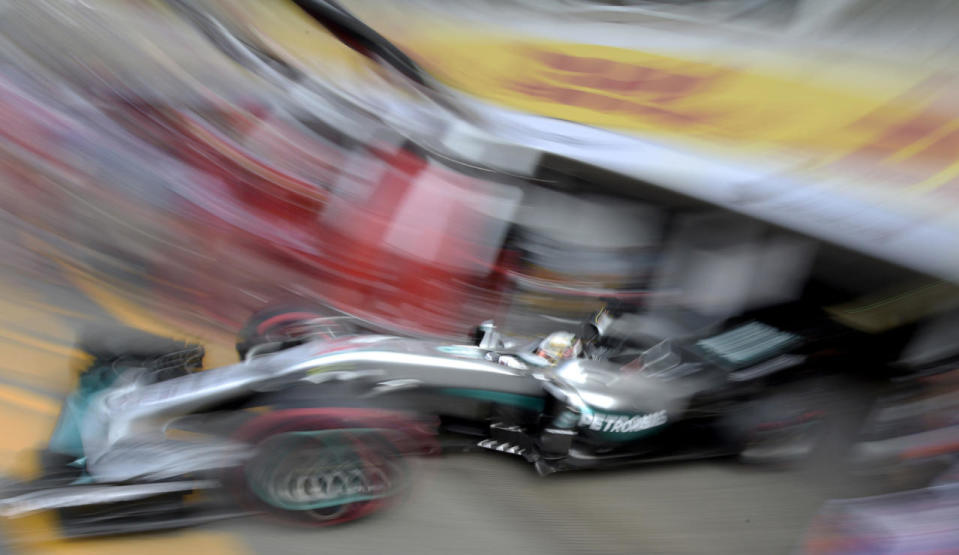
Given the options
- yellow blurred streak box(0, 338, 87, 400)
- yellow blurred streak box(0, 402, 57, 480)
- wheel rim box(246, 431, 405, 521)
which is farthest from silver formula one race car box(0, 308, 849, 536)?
yellow blurred streak box(0, 338, 87, 400)

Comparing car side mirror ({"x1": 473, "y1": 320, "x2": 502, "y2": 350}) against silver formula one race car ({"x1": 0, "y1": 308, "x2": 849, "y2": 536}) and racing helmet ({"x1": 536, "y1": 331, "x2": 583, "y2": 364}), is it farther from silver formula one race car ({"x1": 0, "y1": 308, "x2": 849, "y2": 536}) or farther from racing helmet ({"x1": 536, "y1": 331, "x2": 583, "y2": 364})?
racing helmet ({"x1": 536, "y1": 331, "x2": 583, "y2": 364})

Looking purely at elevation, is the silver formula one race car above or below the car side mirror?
below

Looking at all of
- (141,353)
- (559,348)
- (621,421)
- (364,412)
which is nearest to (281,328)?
(141,353)

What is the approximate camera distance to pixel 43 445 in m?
2.26

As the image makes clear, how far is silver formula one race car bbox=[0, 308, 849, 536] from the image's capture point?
2029mm

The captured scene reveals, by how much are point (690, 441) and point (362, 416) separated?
1.22 meters

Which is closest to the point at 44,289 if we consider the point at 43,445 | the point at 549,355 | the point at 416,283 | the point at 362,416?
the point at 43,445

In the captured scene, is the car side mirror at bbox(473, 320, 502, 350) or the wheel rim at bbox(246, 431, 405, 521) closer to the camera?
the wheel rim at bbox(246, 431, 405, 521)

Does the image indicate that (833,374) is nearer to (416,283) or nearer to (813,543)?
(813,543)

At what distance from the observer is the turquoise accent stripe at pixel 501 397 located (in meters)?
2.37

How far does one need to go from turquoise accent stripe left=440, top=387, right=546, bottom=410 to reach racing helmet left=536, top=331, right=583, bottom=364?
0.78ft

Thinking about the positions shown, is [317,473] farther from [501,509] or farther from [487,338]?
[487,338]

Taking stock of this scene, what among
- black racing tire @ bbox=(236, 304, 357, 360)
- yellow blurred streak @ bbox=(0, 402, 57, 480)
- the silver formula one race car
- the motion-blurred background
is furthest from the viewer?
black racing tire @ bbox=(236, 304, 357, 360)

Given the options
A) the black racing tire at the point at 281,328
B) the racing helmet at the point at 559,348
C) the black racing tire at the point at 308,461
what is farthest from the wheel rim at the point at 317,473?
the racing helmet at the point at 559,348
